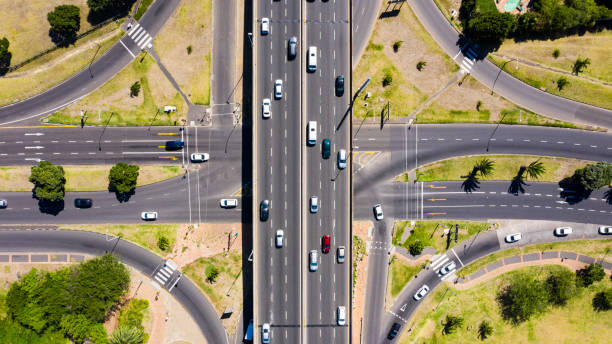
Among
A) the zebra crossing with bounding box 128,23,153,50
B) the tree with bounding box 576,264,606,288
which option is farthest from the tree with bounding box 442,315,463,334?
the zebra crossing with bounding box 128,23,153,50

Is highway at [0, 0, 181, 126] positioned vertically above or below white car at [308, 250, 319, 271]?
above

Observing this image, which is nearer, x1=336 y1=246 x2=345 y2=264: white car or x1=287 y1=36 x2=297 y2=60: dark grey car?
x1=336 y1=246 x2=345 y2=264: white car

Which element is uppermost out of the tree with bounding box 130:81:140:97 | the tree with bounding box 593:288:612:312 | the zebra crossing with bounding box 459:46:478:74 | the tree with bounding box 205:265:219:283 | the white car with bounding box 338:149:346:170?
the zebra crossing with bounding box 459:46:478:74

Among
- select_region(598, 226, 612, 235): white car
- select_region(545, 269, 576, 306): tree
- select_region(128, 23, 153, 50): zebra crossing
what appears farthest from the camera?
Result: select_region(598, 226, 612, 235): white car

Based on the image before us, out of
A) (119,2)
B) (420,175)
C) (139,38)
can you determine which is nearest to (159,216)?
(139,38)

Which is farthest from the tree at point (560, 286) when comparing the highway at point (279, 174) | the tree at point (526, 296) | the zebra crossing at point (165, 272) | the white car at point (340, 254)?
the zebra crossing at point (165, 272)

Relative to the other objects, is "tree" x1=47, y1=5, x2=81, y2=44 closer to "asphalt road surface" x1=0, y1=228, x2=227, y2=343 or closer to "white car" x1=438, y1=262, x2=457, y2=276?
"asphalt road surface" x1=0, y1=228, x2=227, y2=343

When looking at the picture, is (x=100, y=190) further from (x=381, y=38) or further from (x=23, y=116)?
(x=381, y=38)
